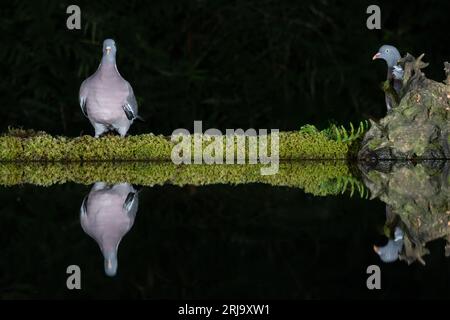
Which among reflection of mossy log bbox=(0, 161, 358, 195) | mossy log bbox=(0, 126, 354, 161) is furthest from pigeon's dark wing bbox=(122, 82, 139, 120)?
reflection of mossy log bbox=(0, 161, 358, 195)

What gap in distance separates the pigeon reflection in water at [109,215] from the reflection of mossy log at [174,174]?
0.39m

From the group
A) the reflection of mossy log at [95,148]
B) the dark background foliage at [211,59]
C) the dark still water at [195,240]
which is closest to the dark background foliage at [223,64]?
the dark background foliage at [211,59]

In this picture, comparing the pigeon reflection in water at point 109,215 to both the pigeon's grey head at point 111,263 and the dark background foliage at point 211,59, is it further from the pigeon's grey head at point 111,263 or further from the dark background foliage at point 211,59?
Result: the dark background foliage at point 211,59

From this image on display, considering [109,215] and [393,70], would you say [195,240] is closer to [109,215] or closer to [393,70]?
[109,215]

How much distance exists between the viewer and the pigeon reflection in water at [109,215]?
374 cm

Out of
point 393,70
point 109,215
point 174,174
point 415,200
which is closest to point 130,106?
point 174,174

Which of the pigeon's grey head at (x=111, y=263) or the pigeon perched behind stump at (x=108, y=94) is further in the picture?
the pigeon perched behind stump at (x=108, y=94)

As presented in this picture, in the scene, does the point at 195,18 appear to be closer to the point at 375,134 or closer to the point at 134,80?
the point at 134,80

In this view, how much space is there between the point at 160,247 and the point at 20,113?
6462 millimetres

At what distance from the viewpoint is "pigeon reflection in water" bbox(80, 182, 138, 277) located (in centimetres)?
374

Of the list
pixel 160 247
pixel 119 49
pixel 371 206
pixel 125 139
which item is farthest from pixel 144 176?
pixel 119 49

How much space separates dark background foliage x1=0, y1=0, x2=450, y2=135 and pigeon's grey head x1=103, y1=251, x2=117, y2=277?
6407mm

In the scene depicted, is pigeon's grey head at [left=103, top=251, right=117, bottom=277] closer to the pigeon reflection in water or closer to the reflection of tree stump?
the pigeon reflection in water

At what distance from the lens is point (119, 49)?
32.6 ft
